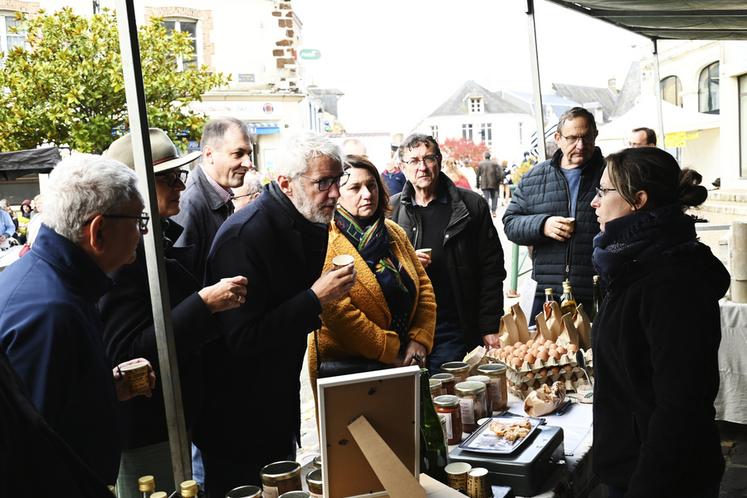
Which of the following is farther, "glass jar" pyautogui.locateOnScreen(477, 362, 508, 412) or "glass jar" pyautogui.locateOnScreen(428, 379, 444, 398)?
"glass jar" pyautogui.locateOnScreen(477, 362, 508, 412)

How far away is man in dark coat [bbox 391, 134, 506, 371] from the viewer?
11.4ft

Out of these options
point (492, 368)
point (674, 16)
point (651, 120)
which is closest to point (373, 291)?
point (492, 368)

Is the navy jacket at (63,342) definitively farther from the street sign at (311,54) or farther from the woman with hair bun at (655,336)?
the street sign at (311,54)

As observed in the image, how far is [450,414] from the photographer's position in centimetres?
205

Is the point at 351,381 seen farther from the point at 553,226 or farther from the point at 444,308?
the point at 553,226

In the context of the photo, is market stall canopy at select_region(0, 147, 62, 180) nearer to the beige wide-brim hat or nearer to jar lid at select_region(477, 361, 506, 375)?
the beige wide-brim hat

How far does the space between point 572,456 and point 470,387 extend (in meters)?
0.36

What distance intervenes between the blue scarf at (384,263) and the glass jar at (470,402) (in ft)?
2.33

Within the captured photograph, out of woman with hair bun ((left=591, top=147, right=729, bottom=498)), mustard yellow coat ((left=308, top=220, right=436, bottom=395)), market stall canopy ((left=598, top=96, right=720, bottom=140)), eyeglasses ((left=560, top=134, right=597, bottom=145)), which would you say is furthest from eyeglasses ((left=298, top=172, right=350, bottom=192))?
market stall canopy ((left=598, top=96, right=720, bottom=140))

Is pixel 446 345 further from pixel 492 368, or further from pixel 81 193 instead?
pixel 81 193

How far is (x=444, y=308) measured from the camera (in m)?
3.47

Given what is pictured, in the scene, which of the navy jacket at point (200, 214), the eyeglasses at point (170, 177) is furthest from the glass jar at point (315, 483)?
the navy jacket at point (200, 214)

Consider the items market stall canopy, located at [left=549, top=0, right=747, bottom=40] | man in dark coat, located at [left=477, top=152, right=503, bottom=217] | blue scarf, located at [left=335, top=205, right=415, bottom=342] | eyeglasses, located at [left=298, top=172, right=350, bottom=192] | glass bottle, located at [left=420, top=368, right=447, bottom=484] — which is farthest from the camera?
man in dark coat, located at [left=477, top=152, right=503, bottom=217]

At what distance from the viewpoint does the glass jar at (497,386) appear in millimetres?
2418
